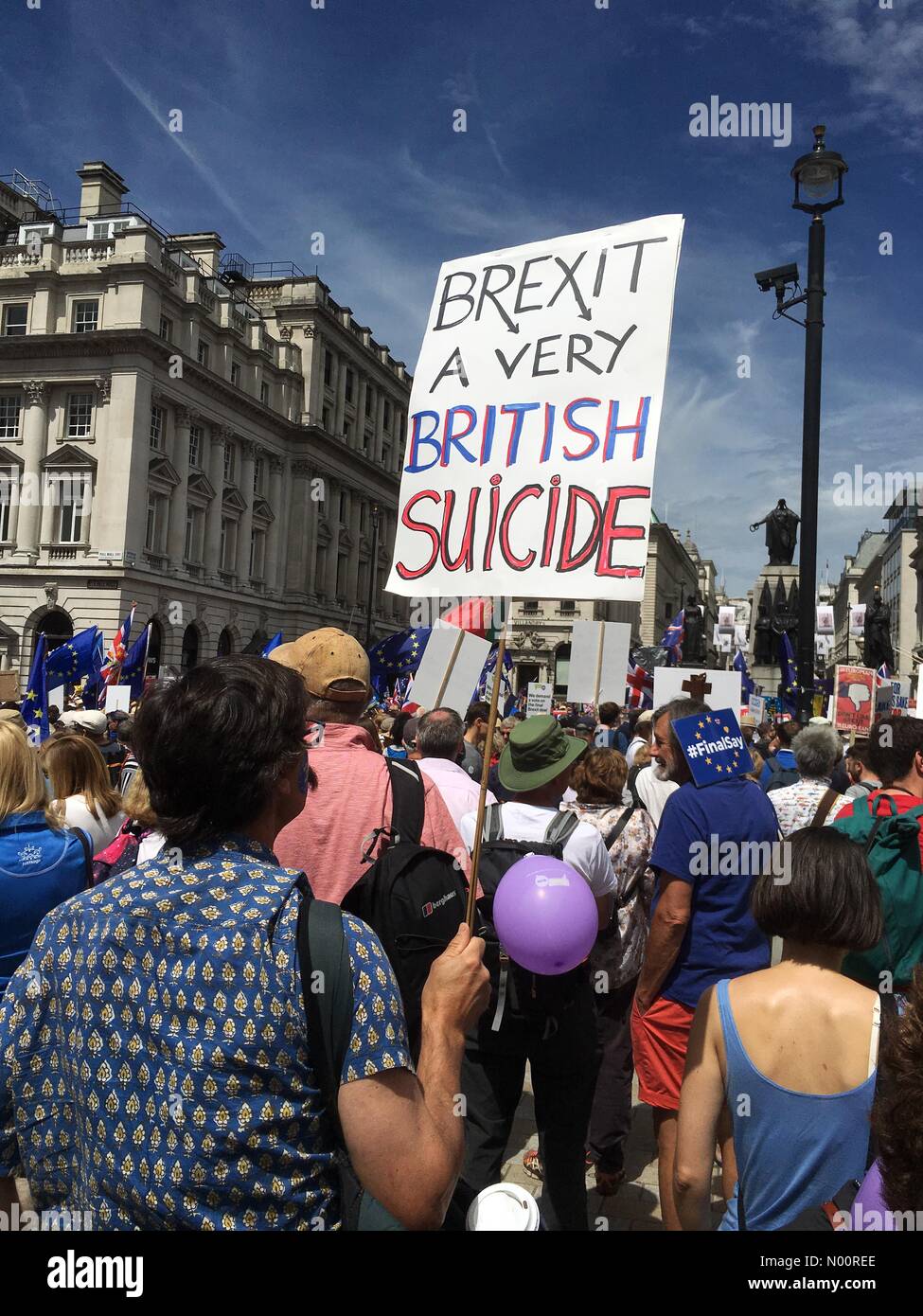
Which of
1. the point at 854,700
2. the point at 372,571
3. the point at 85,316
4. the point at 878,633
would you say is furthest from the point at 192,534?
the point at 854,700

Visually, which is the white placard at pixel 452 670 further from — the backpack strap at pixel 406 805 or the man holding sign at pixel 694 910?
the backpack strap at pixel 406 805

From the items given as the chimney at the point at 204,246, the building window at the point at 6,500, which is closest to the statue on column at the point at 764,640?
the building window at the point at 6,500

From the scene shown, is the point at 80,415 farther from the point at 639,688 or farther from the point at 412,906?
the point at 412,906

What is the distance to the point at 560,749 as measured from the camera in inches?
142

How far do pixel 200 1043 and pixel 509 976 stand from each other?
187cm

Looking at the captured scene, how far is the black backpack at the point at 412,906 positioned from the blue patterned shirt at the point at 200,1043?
1.17m

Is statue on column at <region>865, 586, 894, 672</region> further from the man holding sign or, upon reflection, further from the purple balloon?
the purple balloon

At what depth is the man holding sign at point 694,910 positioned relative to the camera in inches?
132

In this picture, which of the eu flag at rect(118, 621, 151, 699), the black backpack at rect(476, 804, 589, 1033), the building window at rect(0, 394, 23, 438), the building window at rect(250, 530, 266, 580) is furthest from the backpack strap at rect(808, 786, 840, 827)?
the building window at rect(250, 530, 266, 580)

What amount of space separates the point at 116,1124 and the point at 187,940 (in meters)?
0.32

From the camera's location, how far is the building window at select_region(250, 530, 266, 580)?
147ft
